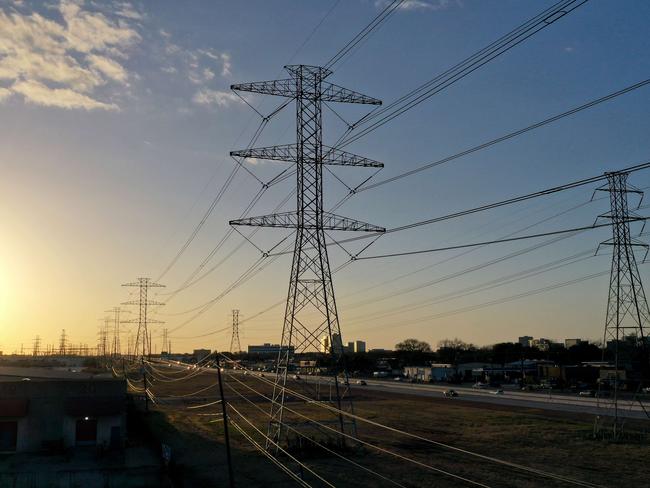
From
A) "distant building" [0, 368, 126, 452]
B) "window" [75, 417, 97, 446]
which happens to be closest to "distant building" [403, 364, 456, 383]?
"distant building" [0, 368, 126, 452]

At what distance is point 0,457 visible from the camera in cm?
4116

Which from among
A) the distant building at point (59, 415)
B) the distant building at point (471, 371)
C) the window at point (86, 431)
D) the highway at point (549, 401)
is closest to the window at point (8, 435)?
the distant building at point (59, 415)

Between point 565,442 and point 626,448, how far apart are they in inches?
178

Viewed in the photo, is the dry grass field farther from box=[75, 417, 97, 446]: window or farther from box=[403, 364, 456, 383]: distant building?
box=[403, 364, 456, 383]: distant building

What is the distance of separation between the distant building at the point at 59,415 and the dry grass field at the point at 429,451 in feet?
17.6

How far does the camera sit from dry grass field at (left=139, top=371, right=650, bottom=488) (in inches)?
1377

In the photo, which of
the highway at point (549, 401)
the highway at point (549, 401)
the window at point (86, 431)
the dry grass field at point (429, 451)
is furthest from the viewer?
the highway at point (549, 401)

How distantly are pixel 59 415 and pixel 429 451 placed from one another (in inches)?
1066

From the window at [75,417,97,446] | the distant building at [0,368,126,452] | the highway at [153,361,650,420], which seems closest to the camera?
the distant building at [0,368,126,452]

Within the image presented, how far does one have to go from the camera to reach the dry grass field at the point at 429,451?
35.0 m

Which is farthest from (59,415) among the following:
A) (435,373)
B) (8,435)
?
(435,373)

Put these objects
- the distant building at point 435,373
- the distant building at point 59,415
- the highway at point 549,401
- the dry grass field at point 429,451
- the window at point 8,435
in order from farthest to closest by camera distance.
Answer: the distant building at point 435,373 → the highway at point 549,401 → the distant building at point 59,415 → the window at point 8,435 → the dry grass field at point 429,451

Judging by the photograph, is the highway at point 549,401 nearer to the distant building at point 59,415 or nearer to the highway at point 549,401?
the highway at point 549,401

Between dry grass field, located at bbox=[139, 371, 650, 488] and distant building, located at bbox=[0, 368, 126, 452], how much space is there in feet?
17.6
